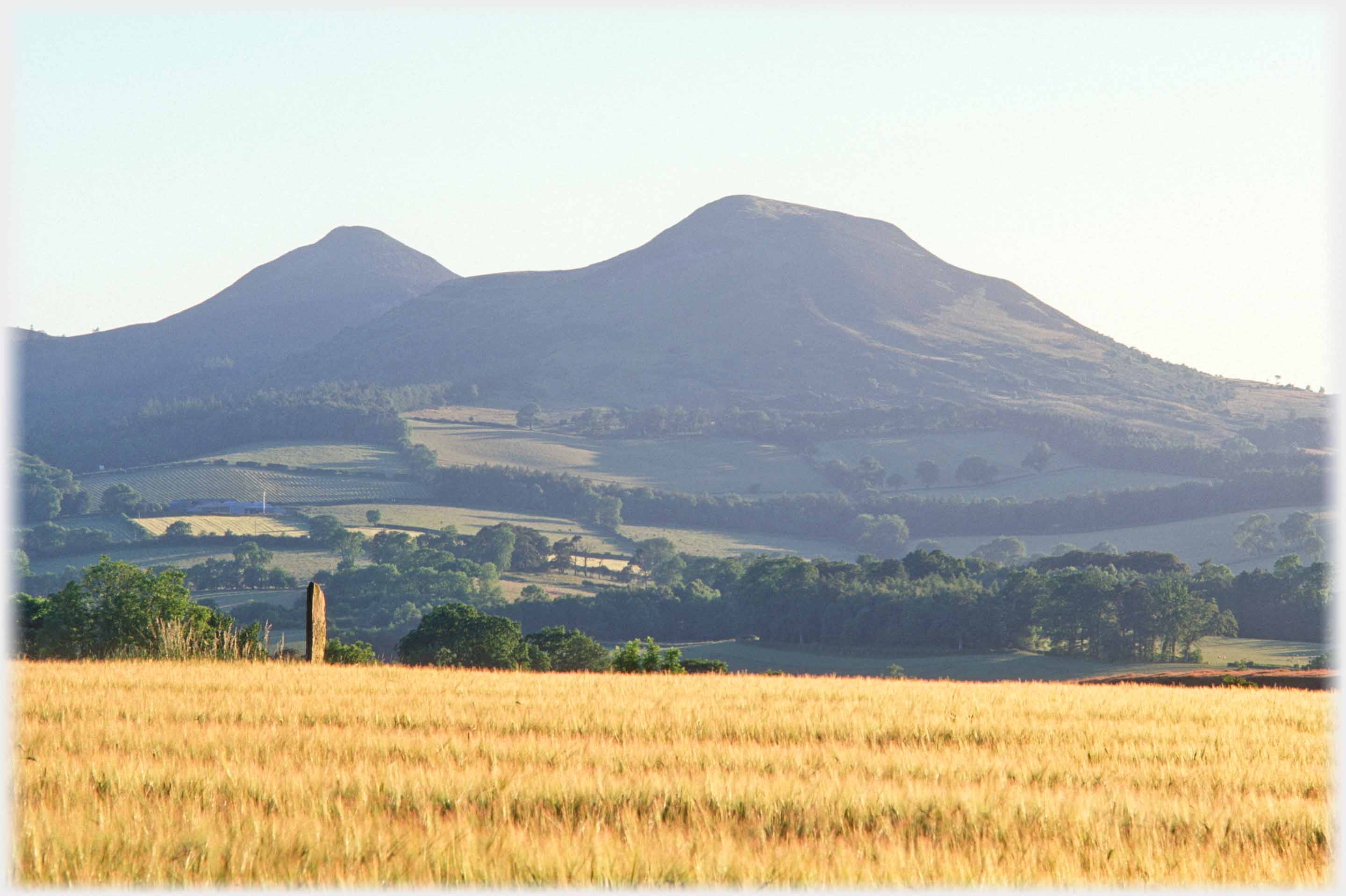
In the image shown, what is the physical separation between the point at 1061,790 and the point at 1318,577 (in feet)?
455

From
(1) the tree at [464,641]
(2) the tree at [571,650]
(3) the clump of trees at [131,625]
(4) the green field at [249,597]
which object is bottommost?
(4) the green field at [249,597]

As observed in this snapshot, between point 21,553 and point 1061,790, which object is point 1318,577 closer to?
point 1061,790

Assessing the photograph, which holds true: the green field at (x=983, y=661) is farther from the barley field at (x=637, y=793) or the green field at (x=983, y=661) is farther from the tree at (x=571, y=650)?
the barley field at (x=637, y=793)

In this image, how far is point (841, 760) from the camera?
11.8m

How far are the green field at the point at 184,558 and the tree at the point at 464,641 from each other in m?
127

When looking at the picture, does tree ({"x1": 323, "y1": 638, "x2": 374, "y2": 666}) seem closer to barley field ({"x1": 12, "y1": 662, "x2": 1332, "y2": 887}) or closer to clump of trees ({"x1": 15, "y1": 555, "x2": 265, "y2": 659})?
clump of trees ({"x1": 15, "y1": 555, "x2": 265, "y2": 659})

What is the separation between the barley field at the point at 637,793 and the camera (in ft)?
24.1

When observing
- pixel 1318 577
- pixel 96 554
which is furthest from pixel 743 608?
pixel 96 554

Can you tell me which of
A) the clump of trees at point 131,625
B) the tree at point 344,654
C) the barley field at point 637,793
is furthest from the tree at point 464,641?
the barley field at point 637,793

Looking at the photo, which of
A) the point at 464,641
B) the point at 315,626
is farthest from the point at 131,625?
the point at 464,641

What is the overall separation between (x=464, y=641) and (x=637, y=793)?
47.3m

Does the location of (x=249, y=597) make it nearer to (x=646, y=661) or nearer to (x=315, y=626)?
(x=646, y=661)

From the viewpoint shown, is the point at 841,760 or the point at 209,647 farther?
the point at 209,647

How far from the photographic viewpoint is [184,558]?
184750 mm
